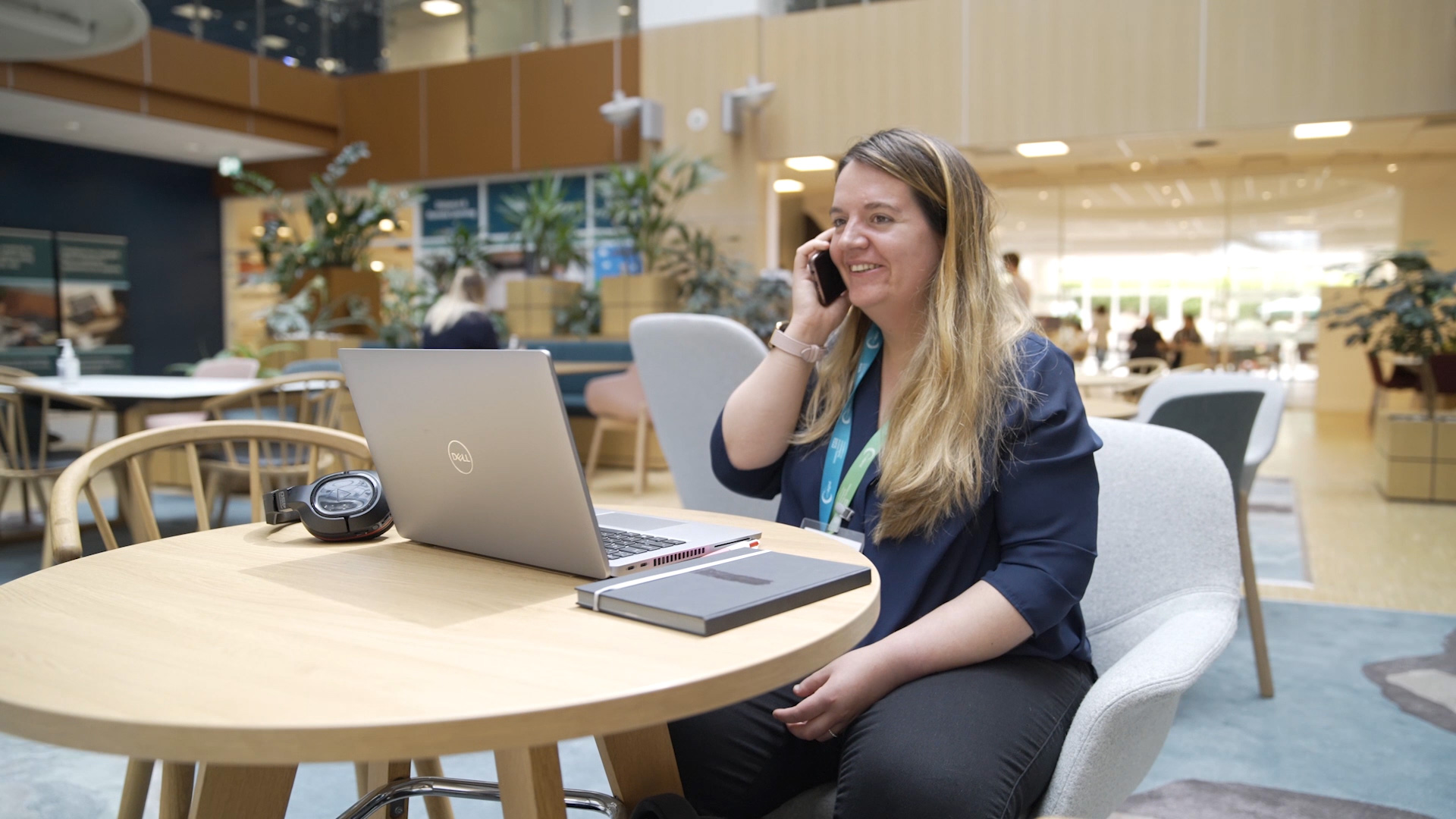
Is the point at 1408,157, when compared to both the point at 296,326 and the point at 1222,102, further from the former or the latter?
the point at 296,326

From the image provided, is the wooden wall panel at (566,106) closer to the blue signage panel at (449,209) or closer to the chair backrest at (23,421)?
the blue signage panel at (449,209)

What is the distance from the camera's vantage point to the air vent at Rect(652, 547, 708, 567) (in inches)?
40.3

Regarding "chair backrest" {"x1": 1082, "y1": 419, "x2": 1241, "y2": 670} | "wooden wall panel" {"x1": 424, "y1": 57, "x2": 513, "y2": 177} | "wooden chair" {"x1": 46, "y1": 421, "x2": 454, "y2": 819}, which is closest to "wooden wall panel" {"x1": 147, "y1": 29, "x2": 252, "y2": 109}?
"wooden wall panel" {"x1": 424, "y1": 57, "x2": 513, "y2": 177}

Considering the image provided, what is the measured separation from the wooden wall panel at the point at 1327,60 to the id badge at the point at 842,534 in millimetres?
7857

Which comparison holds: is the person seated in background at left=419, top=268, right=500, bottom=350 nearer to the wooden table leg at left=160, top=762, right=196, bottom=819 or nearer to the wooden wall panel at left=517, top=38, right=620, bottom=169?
the wooden wall panel at left=517, top=38, right=620, bottom=169

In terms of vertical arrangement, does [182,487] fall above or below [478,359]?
below

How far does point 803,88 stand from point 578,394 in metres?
3.59

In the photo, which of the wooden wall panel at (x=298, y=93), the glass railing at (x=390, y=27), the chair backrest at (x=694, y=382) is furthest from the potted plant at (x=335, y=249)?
the chair backrest at (x=694, y=382)

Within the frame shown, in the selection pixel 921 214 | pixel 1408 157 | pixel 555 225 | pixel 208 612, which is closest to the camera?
pixel 208 612

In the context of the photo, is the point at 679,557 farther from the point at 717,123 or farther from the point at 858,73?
the point at 717,123

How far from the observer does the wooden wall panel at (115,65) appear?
8.62 meters

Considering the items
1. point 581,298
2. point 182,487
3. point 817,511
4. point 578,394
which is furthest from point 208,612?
point 581,298

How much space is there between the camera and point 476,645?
0.79 meters

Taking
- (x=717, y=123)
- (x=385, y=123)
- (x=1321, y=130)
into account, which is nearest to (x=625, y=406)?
(x=717, y=123)
